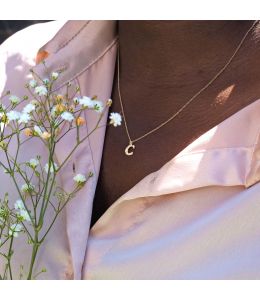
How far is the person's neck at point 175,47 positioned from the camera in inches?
38.5

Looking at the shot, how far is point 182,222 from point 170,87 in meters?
0.27

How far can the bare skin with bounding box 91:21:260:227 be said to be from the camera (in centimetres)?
97

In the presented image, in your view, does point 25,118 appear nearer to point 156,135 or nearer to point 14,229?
point 14,229

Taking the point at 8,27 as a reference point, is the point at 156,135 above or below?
below

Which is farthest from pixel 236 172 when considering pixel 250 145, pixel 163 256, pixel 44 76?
pixel 44 76

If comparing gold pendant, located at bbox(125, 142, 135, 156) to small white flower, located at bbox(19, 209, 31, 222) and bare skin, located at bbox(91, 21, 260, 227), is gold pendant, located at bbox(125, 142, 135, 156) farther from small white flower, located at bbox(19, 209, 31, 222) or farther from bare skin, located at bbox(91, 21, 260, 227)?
small white flower, located at bbox(19, 209, 31, 222)

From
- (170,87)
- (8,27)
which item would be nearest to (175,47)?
(170,87)

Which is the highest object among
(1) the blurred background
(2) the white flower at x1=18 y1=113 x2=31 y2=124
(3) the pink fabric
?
(1) the blurred background

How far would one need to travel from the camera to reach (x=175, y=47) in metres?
1.02

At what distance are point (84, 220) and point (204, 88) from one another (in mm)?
291

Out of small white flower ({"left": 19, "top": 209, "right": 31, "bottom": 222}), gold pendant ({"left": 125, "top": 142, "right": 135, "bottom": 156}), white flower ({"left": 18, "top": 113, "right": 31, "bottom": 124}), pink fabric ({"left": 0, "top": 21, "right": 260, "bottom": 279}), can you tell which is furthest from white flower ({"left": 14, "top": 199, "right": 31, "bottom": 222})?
gold pendant ({"left": 125, "top": 142, "right": 135, "bottom": 156})

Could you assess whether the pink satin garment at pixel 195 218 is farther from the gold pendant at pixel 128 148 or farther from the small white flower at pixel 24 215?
the small white flower at pixel 24 215
